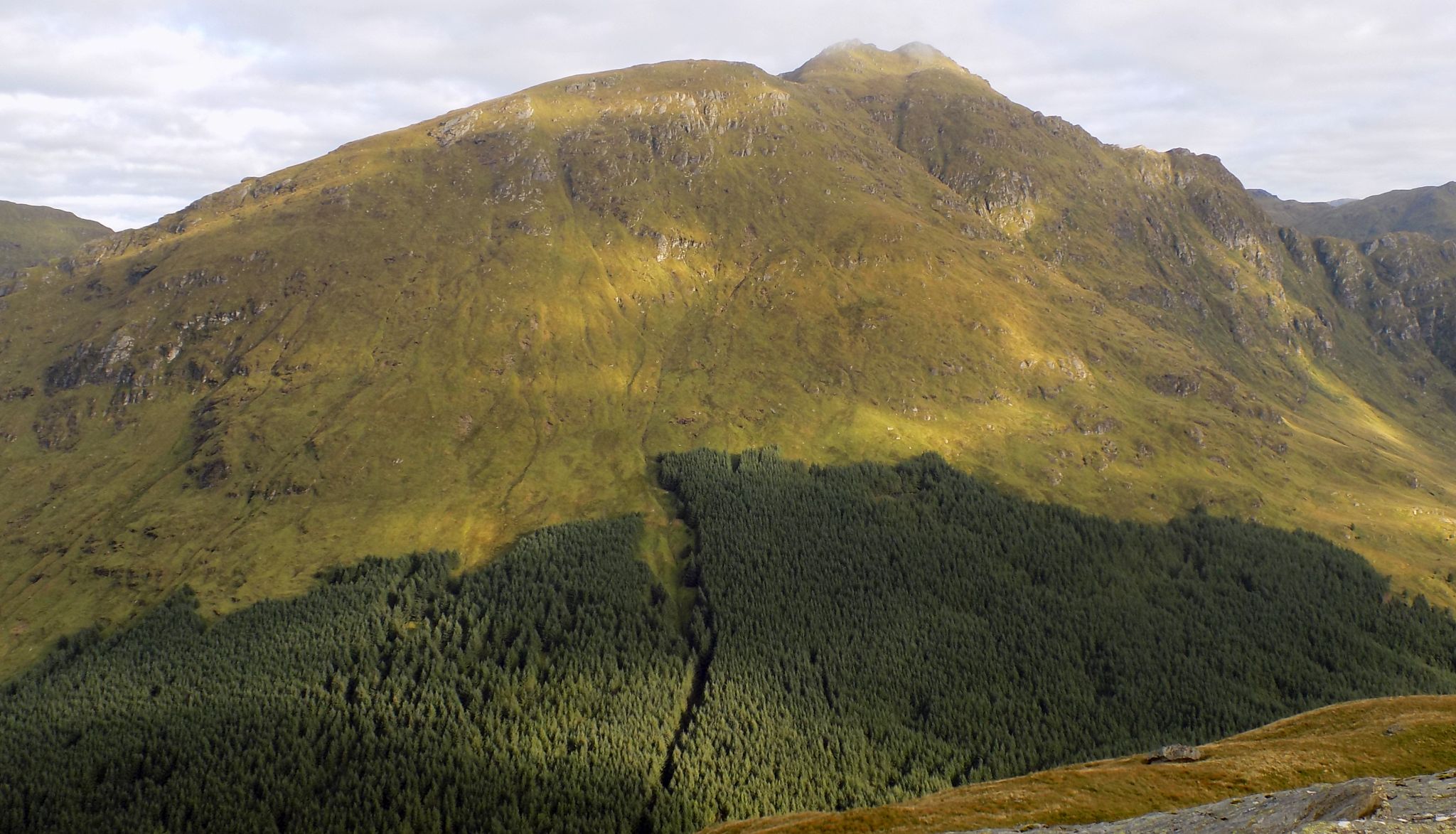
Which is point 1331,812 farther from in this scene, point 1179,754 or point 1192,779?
point 1179,754

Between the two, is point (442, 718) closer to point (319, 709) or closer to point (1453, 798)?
point (319, 709)

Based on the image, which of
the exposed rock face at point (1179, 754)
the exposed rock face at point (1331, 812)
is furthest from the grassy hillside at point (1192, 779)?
the exposed rock face at point (1331, 812)

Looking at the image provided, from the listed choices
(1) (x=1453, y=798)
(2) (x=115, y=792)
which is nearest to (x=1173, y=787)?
(1) (x=1453, y=798)

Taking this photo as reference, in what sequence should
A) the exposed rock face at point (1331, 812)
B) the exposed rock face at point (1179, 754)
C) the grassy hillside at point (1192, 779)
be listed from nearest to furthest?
1. the exposed rock face at point (1331, 812)
2. the grassy hillside at point (1192, 779)
3. the exposed rock face at point (1179, 754)

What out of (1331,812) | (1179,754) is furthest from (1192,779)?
(1331,812)

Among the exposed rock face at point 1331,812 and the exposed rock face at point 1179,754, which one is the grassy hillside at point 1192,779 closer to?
the exposed rock face at point 1179,754
